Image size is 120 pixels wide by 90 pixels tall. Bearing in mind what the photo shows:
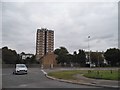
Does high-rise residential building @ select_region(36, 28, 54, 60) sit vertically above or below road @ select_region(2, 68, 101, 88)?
above

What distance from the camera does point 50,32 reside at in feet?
495

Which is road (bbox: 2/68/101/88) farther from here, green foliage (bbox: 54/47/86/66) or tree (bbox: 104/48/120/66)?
tree (bbox: 104/48/120/66)

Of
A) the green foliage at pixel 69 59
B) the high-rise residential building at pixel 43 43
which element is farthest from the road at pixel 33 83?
the high-rise residential building at pixel 43 43

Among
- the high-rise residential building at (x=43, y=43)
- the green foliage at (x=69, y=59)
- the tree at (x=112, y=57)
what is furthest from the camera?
the high-rise residential building at (x=43, y=43)

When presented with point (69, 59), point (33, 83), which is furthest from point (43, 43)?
point (33, 83)

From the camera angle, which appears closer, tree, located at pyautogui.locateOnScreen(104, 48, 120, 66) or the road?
the road

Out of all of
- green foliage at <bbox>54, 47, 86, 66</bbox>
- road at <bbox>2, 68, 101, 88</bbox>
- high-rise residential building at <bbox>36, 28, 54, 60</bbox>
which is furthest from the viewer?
high-rise residential building at <bbox>36, 28, 54, 60</bbox>

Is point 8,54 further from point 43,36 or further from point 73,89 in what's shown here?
point 73,89

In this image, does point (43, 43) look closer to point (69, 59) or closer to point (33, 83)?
point (69, 59)

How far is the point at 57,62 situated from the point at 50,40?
4245 cm

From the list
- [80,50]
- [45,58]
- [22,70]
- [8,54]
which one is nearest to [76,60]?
[80,50]

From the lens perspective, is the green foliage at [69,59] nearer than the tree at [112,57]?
No

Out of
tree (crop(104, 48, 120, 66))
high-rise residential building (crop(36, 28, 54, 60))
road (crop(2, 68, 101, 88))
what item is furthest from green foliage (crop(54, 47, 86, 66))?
road (crop(2, 68, 101, 88))

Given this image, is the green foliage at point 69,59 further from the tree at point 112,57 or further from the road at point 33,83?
the road at point 33,83
